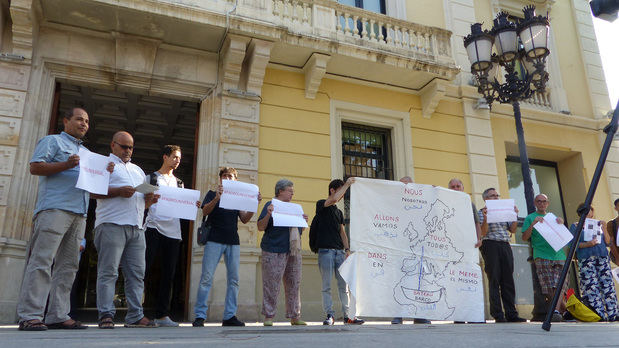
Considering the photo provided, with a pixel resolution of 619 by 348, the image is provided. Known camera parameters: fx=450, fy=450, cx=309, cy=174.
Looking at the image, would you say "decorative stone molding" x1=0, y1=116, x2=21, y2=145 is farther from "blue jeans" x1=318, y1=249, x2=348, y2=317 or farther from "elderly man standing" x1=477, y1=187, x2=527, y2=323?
"elderly man standing" x1=477, y1=187, x2=527, y2=323

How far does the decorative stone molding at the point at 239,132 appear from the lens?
26.2 feet

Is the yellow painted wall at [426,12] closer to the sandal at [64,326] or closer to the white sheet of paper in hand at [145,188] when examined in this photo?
the white sheet of paper in hand at [145,188]

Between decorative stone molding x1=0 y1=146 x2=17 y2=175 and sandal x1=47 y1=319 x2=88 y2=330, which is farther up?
decorative stone molding x1=0 y1=146 x2=17 y2=175

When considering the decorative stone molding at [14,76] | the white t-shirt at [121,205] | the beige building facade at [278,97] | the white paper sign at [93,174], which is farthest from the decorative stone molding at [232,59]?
the white paper sign at [93,174]

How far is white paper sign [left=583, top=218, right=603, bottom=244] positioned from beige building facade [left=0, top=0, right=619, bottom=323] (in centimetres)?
160

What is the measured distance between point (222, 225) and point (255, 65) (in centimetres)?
404

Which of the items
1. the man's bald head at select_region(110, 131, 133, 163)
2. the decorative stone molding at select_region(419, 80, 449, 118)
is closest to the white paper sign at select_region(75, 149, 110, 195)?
the man's bald head at select_region(110, 131, 133, 163)

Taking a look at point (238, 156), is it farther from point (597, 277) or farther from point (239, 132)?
point (597, 277)

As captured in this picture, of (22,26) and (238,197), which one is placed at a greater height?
(22,26)

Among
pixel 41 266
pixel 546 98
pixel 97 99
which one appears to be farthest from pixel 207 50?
pixel 546 98

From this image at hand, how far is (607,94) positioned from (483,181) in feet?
17.0

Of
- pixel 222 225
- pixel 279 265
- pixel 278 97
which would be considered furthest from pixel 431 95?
pixel 222 225

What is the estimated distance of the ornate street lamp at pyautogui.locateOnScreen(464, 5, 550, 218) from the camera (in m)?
6.73

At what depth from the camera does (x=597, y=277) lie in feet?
22.1
